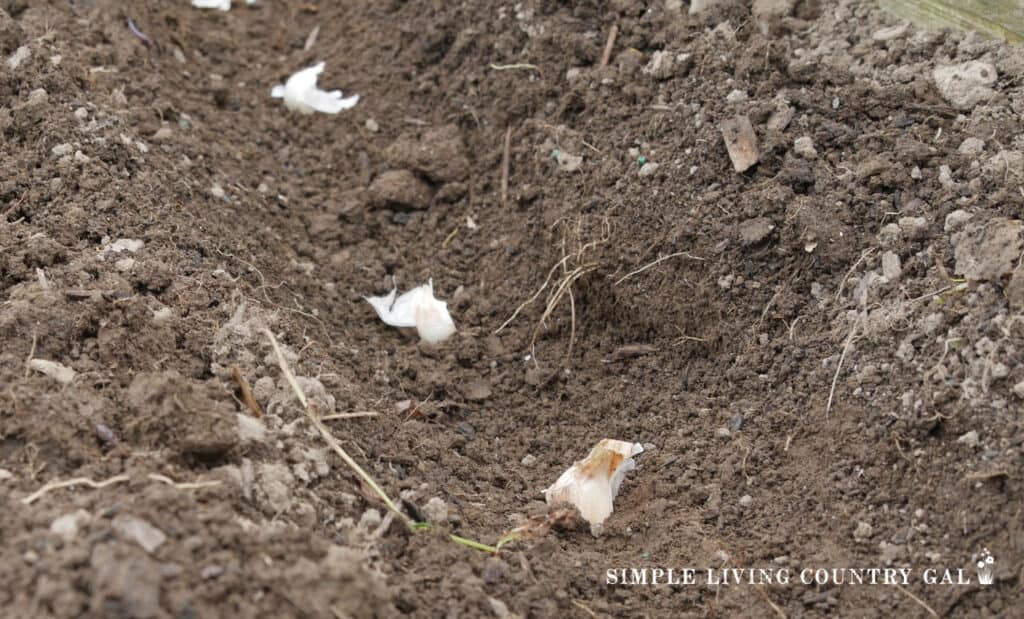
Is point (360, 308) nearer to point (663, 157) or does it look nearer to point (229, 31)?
point (663, 157)

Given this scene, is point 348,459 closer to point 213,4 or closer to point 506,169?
point 506,169

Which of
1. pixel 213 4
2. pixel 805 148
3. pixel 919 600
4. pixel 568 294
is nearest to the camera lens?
pixel 919 600

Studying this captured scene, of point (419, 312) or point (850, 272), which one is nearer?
point (850, 272)

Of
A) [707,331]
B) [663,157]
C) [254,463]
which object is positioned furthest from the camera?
[663,157]

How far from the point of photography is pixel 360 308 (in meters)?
3.02

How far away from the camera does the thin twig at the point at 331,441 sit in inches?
84.5

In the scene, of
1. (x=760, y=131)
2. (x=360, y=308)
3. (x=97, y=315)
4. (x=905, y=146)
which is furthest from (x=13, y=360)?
(x=905, y=146)

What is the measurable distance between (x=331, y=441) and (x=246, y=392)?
8.9 inches

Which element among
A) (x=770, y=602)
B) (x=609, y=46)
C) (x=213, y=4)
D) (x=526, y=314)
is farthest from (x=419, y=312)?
→ (x=213, y=4)

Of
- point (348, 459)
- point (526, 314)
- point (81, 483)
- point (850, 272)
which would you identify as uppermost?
point (81, 483)

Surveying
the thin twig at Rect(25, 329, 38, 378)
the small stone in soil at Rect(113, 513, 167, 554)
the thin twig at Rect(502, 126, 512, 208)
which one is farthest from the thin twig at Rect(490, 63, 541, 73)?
the small stone in soil at Rect(113, 513, 167, 554)

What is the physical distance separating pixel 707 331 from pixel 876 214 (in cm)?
54

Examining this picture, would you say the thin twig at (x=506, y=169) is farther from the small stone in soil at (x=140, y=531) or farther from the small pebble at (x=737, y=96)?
the small stone in soil at (x=140, y=531)

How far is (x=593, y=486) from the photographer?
7.83 ft
